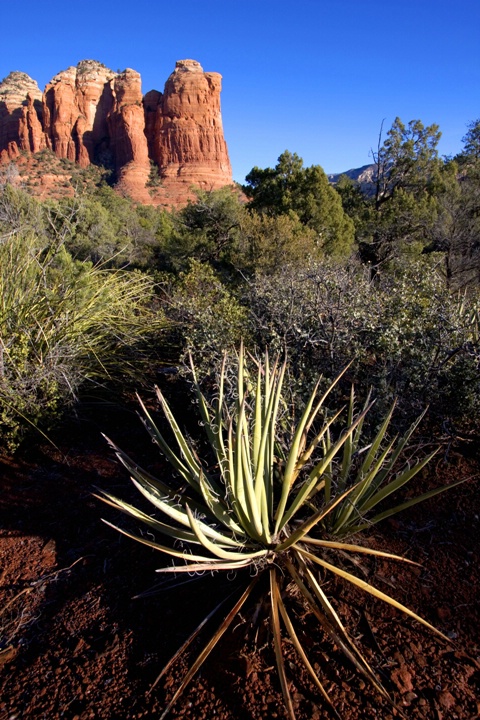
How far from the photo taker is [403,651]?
5.99ft

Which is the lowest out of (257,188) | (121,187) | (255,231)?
(255,231)

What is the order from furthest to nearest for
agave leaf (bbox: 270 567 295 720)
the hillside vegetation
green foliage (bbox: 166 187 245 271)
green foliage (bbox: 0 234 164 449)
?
green foliage (bbox: 166 187 245 271), green foliage (bbox: 0 234 164 449), the hillside vegetation, agave leaf (bbox: 270 567 295 720)

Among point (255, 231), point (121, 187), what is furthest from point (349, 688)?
point (121, 187)

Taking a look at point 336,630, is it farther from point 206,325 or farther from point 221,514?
point 206,325

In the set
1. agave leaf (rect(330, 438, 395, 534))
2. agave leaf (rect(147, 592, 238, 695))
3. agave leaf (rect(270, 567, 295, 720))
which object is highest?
agave leaf (rect(330, 438, 395, 534))

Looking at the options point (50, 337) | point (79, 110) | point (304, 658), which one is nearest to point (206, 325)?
point (50, 337)

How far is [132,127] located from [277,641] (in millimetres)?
71896

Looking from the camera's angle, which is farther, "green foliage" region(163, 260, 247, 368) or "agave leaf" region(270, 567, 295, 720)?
"green foliage" region(163, 260, 247, 368)

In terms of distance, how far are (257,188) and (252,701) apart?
17438 mm

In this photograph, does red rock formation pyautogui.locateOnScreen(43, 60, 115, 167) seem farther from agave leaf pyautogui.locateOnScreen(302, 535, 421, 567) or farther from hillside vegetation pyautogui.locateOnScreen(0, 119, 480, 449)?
agave leaf pyautogui.locateOnScreen(302, 535, 421, 567)

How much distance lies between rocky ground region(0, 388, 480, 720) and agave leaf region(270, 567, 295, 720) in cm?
19

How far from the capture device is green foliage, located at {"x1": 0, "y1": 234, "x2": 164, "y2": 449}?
11.7 ft

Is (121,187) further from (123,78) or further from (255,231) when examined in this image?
(255,231)

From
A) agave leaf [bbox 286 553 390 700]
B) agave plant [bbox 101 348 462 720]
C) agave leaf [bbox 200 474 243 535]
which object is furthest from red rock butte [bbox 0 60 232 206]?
agave leaf [bbox 286 553 390 700]
